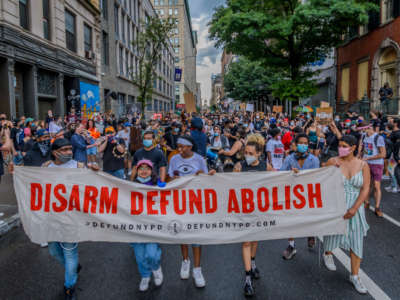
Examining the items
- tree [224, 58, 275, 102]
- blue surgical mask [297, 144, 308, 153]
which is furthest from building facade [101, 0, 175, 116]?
blue surgical mask [297, 144, 308, 153]

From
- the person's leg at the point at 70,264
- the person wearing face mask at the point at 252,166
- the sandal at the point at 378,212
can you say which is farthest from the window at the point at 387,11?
the person's leg at the point at 70,264

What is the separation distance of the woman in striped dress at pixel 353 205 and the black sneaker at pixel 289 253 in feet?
2.07

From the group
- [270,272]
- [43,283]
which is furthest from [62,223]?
[270,272]

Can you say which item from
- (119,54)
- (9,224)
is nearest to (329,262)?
(9,224)

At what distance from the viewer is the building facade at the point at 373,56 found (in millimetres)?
18797

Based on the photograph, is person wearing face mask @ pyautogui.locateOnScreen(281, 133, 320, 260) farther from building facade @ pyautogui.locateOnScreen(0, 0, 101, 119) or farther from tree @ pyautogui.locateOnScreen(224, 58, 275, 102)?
tree @ pyautogui.locateOnScreen(224, 58, 275, 102)

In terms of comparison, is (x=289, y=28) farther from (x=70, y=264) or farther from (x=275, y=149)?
(x=70, y=264)

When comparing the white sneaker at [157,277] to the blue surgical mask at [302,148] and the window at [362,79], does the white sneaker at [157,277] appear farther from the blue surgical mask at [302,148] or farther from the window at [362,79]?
the window at [362,79]

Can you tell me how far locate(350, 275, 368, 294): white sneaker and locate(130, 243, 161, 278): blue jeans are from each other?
7.38 feet

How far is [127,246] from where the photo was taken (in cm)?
491

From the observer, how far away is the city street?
3.49 meters

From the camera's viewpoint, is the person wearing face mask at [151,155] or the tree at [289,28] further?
the tree at [289,28]

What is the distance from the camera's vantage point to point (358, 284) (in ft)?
11.5

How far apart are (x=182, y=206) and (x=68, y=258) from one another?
136 centimetres
